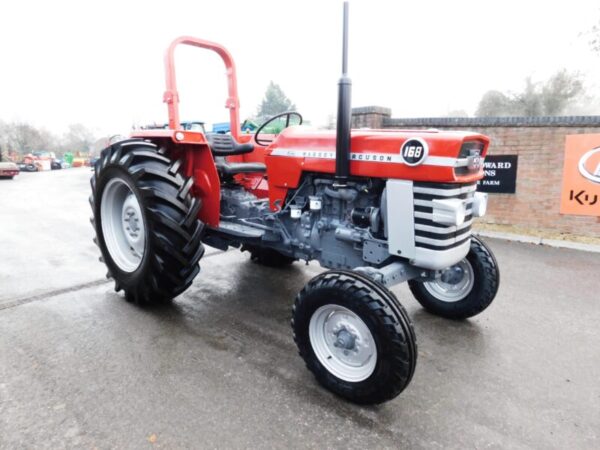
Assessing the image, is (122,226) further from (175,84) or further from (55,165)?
(55,165)

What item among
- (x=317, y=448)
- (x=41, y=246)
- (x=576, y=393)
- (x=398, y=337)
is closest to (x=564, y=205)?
(x=576, y=393)

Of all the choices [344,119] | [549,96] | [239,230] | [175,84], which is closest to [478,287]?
[344,119]

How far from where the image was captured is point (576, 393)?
2.35 m

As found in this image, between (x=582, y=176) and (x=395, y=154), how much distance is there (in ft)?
15.4

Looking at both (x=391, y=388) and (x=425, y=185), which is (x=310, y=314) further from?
(x=425, y=185)

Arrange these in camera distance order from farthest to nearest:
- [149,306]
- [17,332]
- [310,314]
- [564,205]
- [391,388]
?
1. [564,205]
2. [149,306]
3. [17,332]
4. [310,314]
5. [391,388]

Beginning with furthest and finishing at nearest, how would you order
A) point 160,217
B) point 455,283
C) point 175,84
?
point 175,84 < point 455,283 < point 160,217

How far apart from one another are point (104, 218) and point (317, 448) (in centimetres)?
270

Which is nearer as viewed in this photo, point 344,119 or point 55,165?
point 344,119

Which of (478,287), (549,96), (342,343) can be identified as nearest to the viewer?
(342,343)

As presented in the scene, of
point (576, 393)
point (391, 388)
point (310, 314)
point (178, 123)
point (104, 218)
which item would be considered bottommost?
point (576, 393)

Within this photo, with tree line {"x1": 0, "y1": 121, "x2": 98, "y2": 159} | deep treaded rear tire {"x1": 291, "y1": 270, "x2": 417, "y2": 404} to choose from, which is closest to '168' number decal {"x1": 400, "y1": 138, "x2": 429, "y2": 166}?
deep treaded rear tire {"x1": 291, "y1": 270, "x2": 417, "y2": 404}

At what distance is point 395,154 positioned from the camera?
237 centimetres

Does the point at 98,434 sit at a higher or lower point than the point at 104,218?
lower
